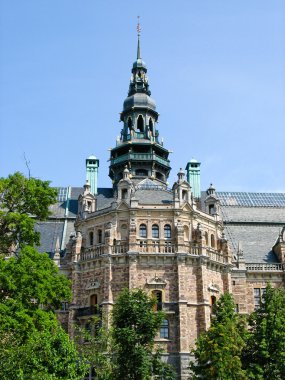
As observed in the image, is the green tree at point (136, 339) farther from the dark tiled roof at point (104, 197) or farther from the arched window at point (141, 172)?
the arched window at point (141, 172)

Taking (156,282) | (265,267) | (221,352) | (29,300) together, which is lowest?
(221,352)

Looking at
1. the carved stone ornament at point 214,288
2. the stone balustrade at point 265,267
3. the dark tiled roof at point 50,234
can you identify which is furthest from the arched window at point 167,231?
the dark tiled roof at point 50,234

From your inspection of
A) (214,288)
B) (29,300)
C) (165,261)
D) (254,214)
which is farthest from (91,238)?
(254,214)

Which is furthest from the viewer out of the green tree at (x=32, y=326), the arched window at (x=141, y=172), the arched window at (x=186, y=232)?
the arched window at (x=141, y=172)

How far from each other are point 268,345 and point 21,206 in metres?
19.3

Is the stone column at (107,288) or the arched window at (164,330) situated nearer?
the arched window at (164,330)

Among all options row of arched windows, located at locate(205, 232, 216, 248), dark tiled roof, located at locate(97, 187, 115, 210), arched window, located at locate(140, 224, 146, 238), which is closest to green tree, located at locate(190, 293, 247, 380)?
arched window, located at locate(140, 224, 146, 238)

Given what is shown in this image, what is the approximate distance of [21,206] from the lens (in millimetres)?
37281

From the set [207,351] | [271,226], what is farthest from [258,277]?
[207,351]

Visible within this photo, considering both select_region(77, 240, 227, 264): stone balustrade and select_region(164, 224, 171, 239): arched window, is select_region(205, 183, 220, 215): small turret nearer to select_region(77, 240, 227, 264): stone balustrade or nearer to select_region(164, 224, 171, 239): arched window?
select_region(164, 224, 171, 239): arched window

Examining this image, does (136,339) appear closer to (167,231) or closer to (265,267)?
(167,231)

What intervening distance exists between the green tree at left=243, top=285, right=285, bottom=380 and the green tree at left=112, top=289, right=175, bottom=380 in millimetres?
5748

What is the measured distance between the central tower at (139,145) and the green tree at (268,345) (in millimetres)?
24787

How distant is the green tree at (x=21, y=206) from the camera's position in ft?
118
